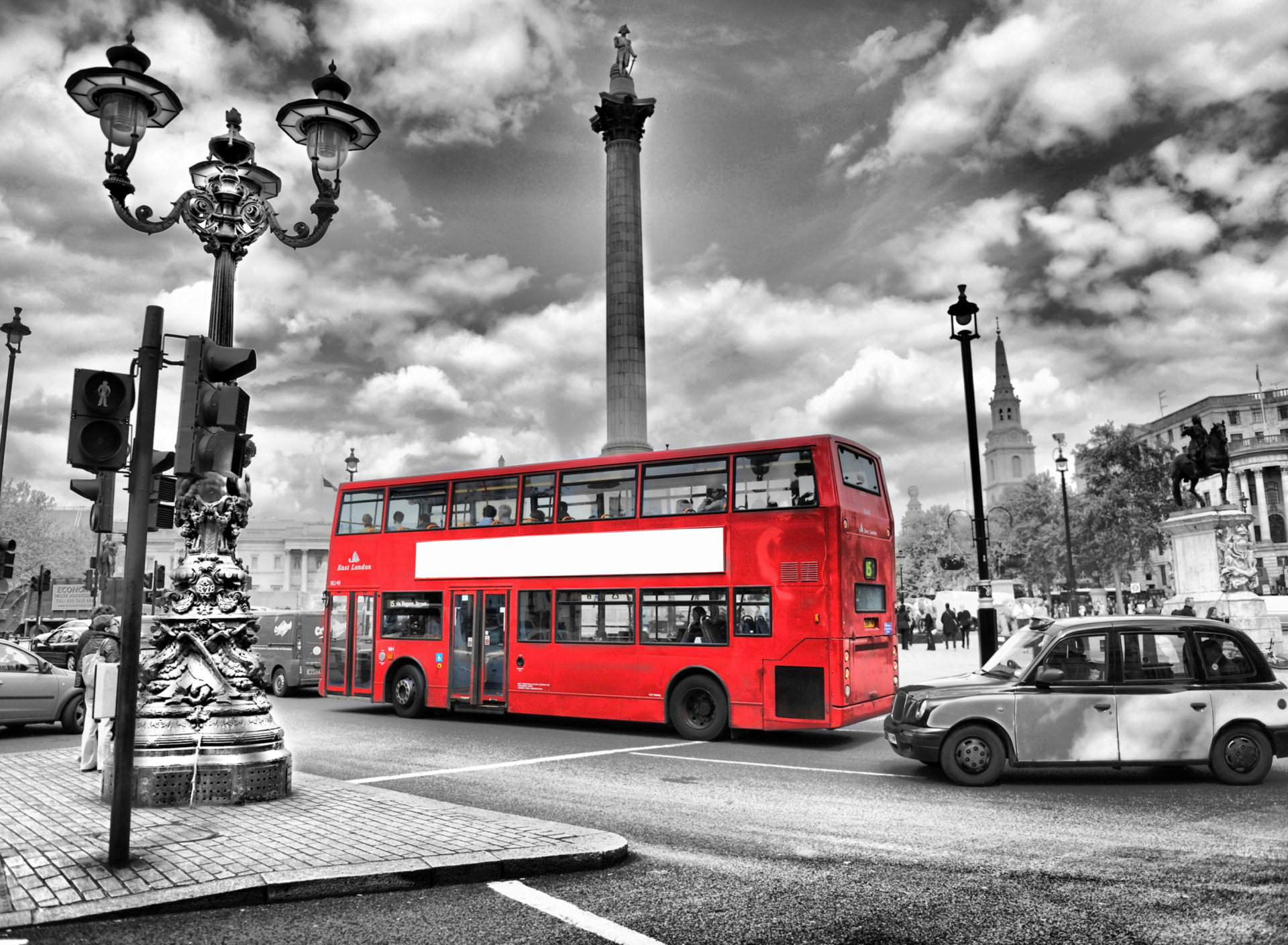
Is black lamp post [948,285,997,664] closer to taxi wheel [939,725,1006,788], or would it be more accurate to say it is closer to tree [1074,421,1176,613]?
taxi wheel [939,725,1006,788]

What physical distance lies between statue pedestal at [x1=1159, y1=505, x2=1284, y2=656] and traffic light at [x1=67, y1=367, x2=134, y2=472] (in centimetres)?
2814

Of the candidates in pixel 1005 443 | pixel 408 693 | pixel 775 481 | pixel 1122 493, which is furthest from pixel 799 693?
pixel 1005 443

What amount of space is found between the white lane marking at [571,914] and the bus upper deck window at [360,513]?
12529mm

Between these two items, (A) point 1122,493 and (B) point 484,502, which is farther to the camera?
(A) point 1122,493

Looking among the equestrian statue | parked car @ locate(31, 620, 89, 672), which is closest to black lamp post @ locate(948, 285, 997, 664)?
the equestrian statue

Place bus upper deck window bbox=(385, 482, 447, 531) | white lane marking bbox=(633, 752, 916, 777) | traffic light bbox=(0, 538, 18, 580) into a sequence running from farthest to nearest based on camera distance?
traffic light bbox=(0, 538, 18, 580)
bus upper deck window bbox=(385, 482, 447, 531)
white lane marking bbox=(633, 752, 916, 777)

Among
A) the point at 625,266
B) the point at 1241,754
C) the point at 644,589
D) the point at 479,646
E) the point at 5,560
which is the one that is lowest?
the point at 1241,754

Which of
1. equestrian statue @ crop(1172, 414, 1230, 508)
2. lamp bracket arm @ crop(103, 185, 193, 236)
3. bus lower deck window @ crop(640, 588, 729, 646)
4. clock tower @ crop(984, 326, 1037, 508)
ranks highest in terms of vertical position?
clock tower @ crop(984, 326, 1037, 508)

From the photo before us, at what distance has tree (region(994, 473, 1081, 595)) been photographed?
2739 inches

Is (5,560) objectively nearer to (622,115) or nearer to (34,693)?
(34,693)

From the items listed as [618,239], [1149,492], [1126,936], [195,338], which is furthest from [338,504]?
[1149,492]

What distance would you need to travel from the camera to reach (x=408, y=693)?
17.5 meters

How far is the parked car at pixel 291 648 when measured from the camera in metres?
23.8

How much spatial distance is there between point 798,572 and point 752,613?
0.94 m
